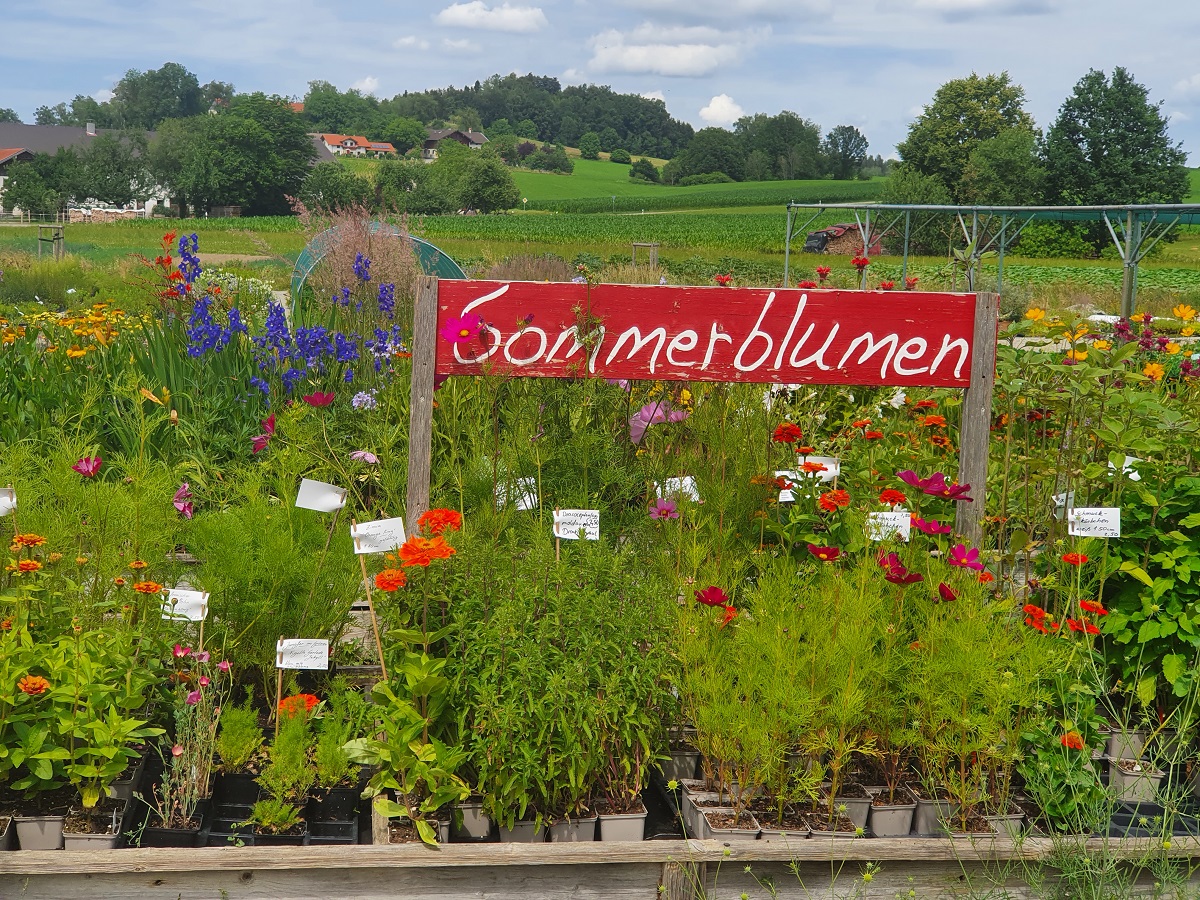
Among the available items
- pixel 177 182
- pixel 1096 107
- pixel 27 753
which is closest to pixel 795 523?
pixel 27 753

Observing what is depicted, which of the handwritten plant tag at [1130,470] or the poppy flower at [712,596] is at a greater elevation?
the handwritten plant tag at [1130,470]

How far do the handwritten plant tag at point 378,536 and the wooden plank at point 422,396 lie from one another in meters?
0.26

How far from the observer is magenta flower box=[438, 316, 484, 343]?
8.86 ft

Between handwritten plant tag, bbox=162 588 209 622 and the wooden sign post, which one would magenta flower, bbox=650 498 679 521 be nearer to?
the wooden sign post

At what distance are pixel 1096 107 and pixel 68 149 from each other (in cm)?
5752

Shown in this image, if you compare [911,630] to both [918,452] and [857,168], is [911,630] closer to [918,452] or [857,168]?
[918,452]

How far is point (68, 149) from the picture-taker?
62.3 m

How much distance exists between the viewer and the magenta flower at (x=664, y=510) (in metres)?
2.86

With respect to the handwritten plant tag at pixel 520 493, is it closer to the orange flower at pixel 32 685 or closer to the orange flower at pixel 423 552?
the orange flower at pixel 423 552

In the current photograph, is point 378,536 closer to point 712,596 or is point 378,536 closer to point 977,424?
point 712,596

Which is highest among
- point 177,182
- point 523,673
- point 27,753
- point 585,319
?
point 177,182

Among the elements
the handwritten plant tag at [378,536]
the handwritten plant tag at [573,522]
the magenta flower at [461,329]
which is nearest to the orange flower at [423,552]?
the handwritten plant tag at [378,536]

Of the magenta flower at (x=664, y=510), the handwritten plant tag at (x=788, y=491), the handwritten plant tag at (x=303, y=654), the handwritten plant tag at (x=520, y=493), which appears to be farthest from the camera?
the handwritten plant tag at (x=520, y=493)

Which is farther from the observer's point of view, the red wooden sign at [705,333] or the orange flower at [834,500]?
the red wooden sign at [705,333]
